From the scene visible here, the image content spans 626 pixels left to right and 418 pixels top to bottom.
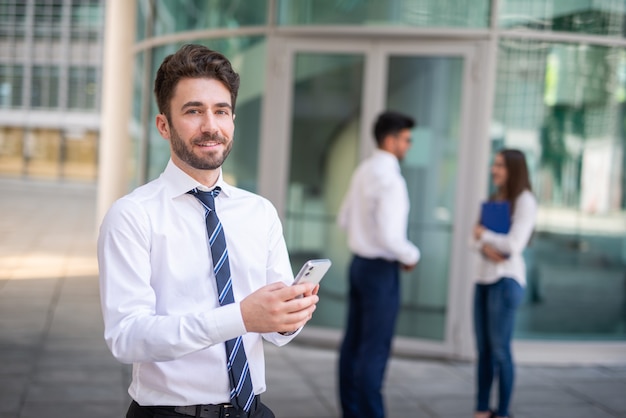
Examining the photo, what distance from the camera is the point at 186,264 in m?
2.11

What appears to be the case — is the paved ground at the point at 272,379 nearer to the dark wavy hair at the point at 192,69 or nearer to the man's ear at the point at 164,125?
the man's ear at the point at 164,125

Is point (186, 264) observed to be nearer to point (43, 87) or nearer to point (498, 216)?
point (498, 216)

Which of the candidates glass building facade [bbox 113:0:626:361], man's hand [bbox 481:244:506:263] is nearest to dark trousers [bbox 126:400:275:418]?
man's hand [bbox 481:244:506:263]

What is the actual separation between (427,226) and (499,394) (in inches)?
89.8

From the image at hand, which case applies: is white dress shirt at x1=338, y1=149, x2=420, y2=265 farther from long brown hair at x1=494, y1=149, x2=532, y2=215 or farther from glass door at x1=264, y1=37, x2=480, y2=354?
glass door at x1=264, y1=37, x2=480, y2=354

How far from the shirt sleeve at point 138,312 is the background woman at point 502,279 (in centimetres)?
330

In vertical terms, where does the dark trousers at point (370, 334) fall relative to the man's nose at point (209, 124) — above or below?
below

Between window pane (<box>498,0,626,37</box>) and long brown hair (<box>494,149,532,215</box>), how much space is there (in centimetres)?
225

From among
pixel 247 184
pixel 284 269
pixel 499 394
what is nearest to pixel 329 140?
pixel 247 184

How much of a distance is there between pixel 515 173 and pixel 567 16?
2.63m

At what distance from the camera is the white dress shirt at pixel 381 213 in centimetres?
486

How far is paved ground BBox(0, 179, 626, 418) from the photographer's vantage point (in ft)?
18.1

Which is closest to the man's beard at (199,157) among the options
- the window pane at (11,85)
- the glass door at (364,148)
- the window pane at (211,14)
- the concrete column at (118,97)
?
the glass door at (364,148)

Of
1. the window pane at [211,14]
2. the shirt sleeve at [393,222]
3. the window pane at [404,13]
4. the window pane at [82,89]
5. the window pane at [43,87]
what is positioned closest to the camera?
the shirt sleeve at [393,222]
